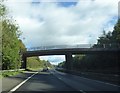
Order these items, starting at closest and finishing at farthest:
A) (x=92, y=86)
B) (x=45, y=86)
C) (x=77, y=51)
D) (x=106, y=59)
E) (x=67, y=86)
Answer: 1. (x=45, y=86)
2. (x=92, y=86)
3. (x=67, y=86)
4. (x=77, y=51)
5. (x=106, y=59)

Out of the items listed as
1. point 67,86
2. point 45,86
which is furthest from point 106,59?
point 45,86

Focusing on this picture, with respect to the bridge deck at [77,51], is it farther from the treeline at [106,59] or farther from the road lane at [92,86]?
the road lane at [92,86]

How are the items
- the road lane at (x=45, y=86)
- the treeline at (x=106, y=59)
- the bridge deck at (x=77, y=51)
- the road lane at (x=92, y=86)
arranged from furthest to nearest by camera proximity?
the treeline at (x=106, y=59), the bridge deck at (x=77, y=51), the road lane at (x=92, y=86), the road lane at (x=45, y=86)

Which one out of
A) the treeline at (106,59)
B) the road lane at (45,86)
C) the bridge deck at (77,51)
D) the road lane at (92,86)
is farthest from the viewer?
the treeline at (106,59)

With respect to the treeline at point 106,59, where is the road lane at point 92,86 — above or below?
below

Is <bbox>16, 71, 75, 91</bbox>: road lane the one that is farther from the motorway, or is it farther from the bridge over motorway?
the bridge over motorway

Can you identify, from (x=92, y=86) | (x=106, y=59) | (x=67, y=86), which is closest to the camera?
(x=92, y=86)

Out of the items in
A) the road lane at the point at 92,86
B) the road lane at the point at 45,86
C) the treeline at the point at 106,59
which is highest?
the treeline at the point at 106,59

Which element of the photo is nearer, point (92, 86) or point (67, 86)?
point (92, 86)

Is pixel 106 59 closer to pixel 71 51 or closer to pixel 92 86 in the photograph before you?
pixel 71 51

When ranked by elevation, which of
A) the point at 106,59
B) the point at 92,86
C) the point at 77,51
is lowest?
the point at 92,86

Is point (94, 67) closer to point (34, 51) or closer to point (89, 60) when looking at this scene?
point (89, 60)

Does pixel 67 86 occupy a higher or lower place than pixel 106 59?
lower

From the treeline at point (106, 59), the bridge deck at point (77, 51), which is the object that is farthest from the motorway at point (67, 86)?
the treeline at point (106, 59)
